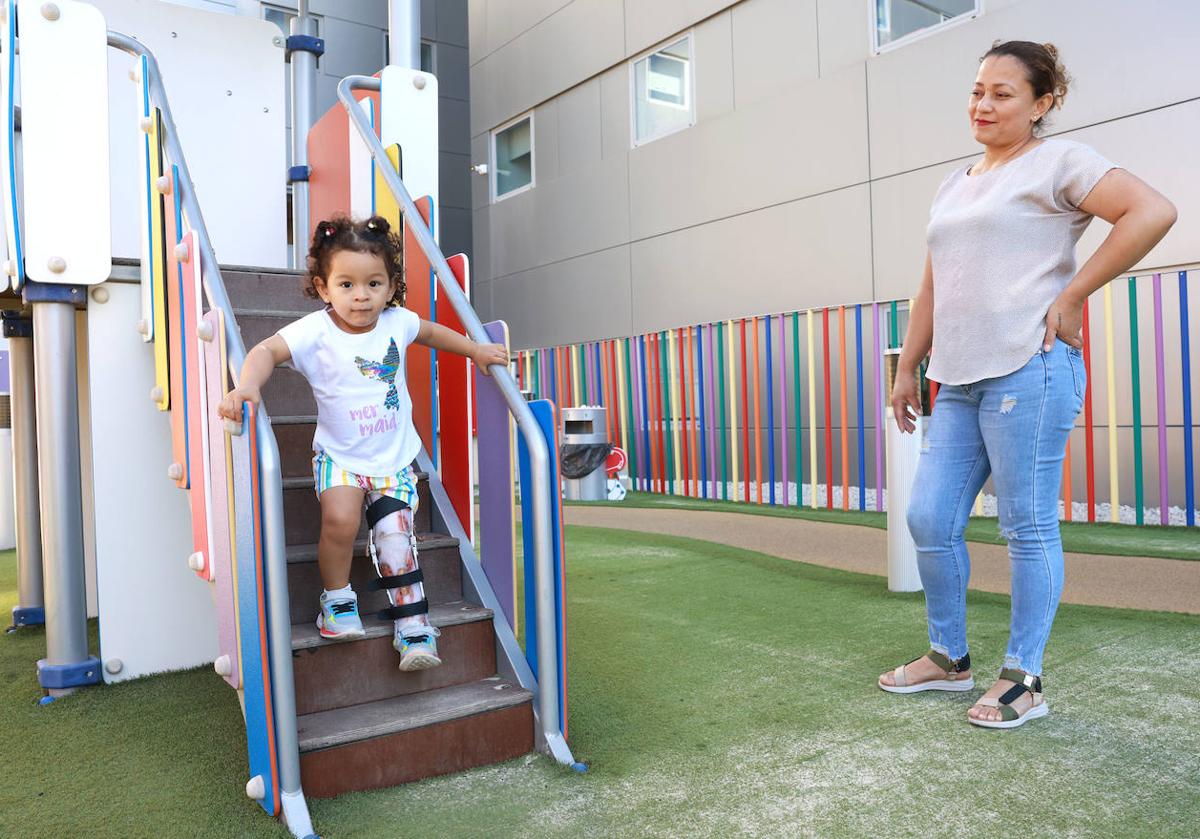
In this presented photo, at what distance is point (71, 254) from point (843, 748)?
8.45 feet

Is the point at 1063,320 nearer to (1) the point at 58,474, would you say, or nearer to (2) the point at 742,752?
(2) the point at 742,752

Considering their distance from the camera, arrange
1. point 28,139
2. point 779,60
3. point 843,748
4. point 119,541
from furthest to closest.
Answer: point 779,60 → point 119,541 → point 28,139 → point 843,748

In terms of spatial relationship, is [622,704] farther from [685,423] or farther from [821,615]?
[685,423]

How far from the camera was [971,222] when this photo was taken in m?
2.24

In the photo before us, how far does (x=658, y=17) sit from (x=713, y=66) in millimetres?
1049

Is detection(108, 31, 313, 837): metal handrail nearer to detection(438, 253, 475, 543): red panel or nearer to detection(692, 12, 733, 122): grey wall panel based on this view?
detection(438, 253, 475, 543): red panel

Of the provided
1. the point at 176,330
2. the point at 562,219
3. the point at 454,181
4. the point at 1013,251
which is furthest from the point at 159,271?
the point at 454,181

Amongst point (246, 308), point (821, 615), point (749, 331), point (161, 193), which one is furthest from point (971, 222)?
point (749, 331)

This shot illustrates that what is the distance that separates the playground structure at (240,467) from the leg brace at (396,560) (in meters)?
0.10

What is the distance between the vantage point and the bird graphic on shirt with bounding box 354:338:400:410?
2311mm

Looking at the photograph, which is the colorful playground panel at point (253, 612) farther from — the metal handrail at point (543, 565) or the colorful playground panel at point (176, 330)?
the colorful playground panel at point (176, 330)

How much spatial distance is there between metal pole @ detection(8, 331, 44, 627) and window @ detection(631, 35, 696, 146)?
718cm

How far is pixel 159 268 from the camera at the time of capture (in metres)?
2.80

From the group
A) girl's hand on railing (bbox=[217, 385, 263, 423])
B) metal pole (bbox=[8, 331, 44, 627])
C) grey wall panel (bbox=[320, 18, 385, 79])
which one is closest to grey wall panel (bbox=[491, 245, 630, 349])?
grey wall panel (bbox=[320, 18, 385, 79])
